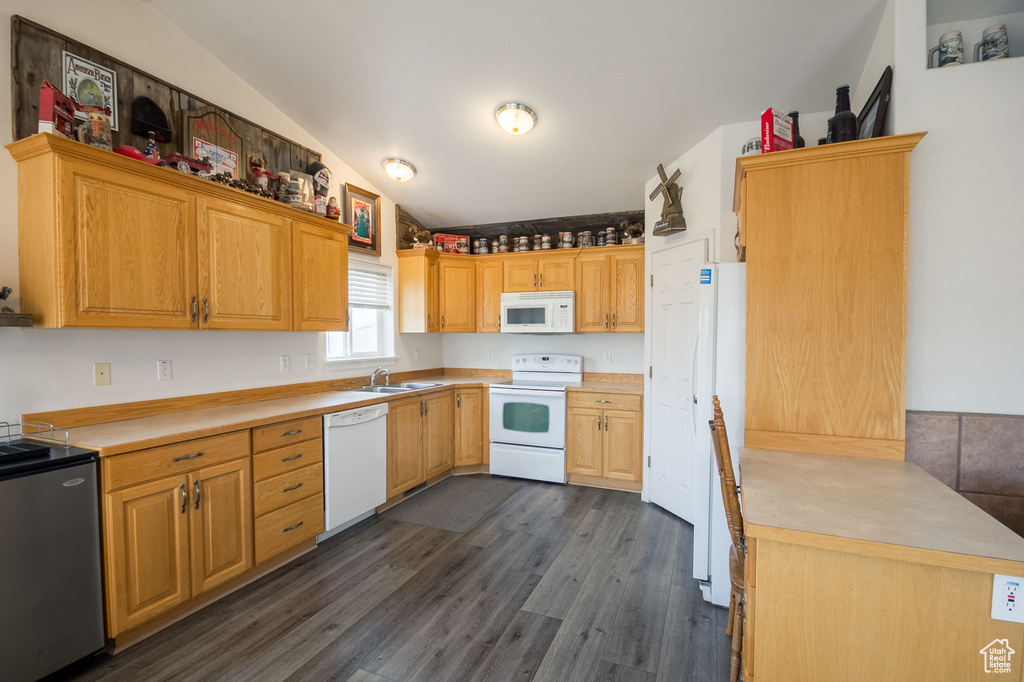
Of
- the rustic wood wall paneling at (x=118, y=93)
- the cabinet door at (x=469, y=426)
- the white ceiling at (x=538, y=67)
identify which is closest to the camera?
the rustic wood wall paneling at (x=118, y=93)

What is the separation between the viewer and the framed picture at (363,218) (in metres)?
3.81

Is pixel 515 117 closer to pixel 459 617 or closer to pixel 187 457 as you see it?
pixel 187 457

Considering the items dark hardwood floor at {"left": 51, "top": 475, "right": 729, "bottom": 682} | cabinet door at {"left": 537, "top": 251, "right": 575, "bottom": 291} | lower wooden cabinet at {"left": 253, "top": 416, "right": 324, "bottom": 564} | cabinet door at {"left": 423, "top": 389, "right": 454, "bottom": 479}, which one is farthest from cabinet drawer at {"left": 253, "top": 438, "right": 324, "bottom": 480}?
cabinet door at {"left": 537, "top": 251, "right": 575, "bottom": 291}

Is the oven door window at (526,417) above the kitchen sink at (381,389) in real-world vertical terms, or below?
below

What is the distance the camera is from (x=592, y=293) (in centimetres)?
421

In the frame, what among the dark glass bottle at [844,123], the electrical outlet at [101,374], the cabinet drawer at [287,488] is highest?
the dark glass bottle at [844,123]

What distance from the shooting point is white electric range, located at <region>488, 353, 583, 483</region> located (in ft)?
13.3

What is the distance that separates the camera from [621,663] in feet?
6.04

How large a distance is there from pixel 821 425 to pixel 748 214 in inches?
34.4

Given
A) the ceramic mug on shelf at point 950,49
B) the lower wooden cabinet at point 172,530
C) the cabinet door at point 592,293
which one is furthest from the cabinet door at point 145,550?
the ceramic mug on shelf at point 950,49

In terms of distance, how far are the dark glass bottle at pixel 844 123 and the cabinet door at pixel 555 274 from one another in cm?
260

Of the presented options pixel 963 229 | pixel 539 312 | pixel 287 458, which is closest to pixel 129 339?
pixel 287 458

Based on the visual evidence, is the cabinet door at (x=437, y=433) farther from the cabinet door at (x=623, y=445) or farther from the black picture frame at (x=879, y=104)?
the black picture frame at (x=879, y=104)

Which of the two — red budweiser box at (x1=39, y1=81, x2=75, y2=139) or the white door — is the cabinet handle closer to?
red budweiser box at (x1=39, y1=81, x2=75, y2=139)
